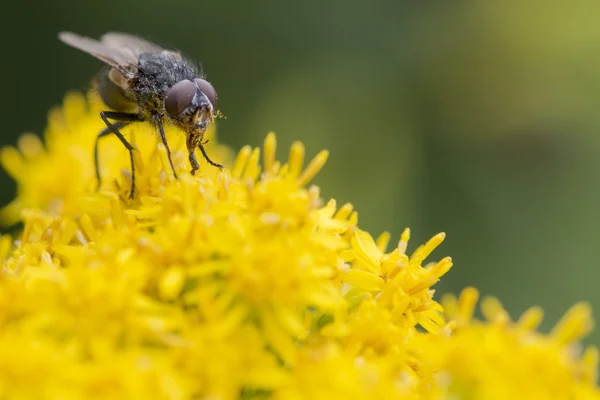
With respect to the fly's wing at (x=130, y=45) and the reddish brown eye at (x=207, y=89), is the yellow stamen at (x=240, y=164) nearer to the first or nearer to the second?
the reddish brown eye at (x=207, y=89)

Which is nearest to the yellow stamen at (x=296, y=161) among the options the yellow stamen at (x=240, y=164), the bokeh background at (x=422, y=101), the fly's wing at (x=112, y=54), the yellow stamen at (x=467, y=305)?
the yellow stamen at (x=240, y=164)

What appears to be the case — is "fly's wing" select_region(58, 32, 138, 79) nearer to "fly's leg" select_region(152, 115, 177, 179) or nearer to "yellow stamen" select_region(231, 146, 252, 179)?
"fly's leg" select_region(152, 115, 177, 179)

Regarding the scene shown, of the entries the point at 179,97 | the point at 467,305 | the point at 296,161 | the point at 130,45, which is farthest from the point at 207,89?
the point at 467,305

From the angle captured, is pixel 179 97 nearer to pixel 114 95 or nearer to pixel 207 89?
pixel 207 89

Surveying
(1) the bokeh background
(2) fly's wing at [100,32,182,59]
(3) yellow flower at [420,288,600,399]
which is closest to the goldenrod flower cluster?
(3) yellow flower at [420,288,600,399]

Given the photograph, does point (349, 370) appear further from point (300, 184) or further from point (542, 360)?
point (300, 184)

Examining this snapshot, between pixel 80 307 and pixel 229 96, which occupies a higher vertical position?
pixel 80 307

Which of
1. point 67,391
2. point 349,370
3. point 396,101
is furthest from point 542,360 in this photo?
point 396,101
